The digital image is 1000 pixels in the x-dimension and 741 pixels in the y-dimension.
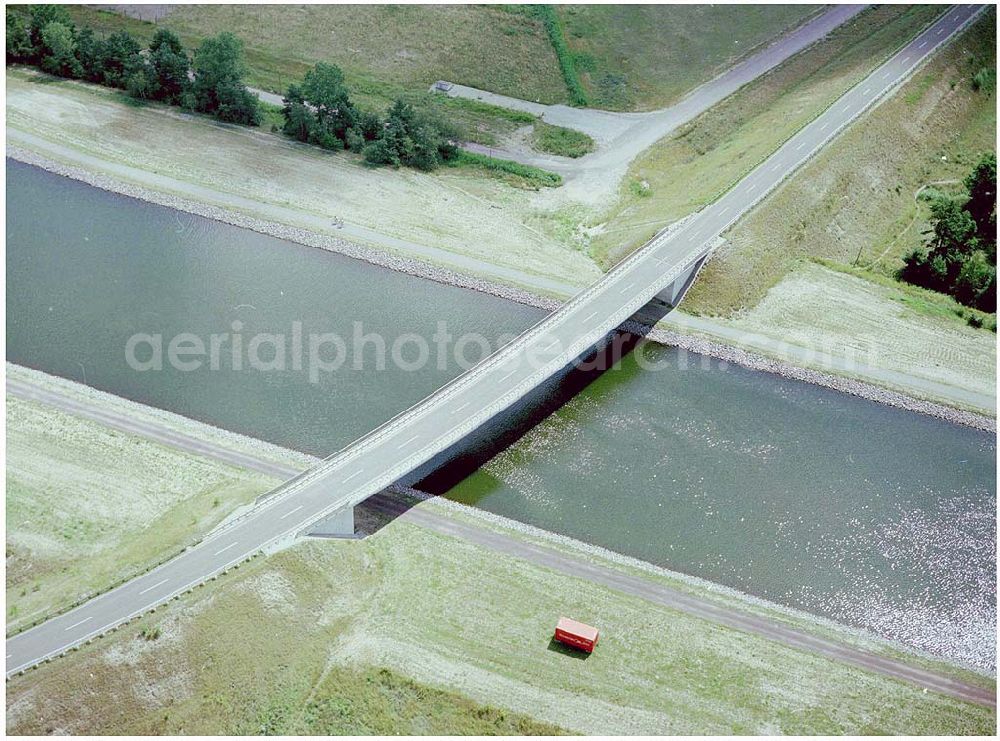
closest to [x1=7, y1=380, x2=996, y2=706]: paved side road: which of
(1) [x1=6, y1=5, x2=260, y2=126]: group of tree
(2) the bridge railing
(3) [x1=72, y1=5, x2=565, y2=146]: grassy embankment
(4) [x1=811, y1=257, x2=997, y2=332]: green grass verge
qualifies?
(2) the bridge railing

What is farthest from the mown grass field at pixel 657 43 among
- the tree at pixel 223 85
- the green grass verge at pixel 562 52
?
the tree at pixel 223 85

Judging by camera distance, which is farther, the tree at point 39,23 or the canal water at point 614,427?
the tree at point 39,23

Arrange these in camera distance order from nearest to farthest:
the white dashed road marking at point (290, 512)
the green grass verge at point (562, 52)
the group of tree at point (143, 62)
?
the white dashed road marking at point (290, 512) → the group of tree at point (143, 62) → the green grass verge at point (562, 52)

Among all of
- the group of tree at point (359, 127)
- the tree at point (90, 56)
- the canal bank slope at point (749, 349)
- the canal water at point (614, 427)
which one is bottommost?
the canal water at point (614, 427)

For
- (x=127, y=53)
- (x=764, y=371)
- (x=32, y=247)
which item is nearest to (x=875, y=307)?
(x=764, y=371)

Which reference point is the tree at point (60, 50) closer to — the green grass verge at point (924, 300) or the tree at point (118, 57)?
the tree at point (118, 57)

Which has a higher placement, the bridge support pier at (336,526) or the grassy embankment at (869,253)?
the grassy embankment at (869,253)
